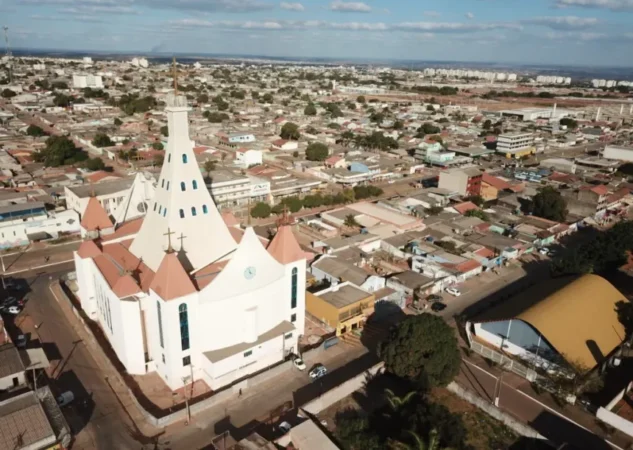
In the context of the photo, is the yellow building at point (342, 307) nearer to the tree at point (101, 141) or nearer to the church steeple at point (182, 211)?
the church steeple at point (182, 211)

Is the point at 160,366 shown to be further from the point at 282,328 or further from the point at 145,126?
the point at 145,126

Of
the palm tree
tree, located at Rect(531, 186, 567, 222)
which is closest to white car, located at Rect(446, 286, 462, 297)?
the palm tree

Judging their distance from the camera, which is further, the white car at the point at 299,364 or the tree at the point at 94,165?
the tree at the point at 94,165

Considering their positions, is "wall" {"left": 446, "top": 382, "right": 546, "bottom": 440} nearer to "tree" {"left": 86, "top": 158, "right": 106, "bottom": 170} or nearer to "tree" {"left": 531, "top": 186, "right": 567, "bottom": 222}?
"tree" {"left": 531, "top": 186, "right": 567, "bottom": 222}

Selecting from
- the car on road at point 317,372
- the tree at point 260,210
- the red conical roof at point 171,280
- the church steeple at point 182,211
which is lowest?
the car on road at point 317,372

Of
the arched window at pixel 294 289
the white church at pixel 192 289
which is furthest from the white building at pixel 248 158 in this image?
the arched window at pixel 294 289

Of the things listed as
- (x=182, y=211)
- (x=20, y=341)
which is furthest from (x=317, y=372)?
(x=20, y=341)
